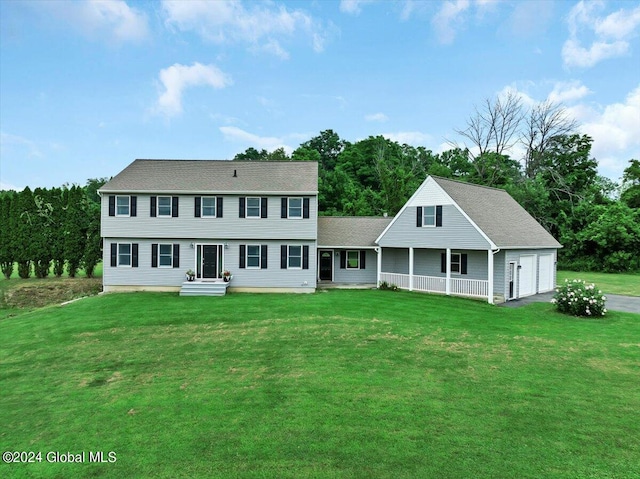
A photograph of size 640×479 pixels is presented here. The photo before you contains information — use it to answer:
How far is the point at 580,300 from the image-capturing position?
52.0 feet

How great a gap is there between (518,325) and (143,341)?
529 inches

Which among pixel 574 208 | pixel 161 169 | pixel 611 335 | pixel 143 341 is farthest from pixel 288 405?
pixel 574 208

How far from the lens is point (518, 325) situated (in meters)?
14.4

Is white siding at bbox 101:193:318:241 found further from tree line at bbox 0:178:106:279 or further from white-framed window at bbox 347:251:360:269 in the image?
tree line at bbox 0:178:106:279

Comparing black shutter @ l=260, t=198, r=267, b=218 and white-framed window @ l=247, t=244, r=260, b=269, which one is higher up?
black shutter @ l=260, t=198, r=267, b=218

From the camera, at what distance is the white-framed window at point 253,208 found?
21.6 m

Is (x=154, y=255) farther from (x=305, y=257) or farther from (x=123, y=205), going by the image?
(x=305, y=257)

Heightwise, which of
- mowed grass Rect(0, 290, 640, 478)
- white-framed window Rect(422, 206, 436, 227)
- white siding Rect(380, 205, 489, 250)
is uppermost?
white-framed window Rect(422, 206, 436, 227)

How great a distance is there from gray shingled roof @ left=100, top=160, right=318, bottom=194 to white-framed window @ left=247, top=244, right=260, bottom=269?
3.18 metres

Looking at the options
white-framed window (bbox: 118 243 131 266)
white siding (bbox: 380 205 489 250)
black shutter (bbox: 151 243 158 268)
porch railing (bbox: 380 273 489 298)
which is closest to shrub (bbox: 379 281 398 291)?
porch railing (bbox: 380 273 489 298)

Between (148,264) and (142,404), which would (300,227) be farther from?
(142,404)

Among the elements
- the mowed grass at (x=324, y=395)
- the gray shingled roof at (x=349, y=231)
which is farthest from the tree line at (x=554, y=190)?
the mowed grass at (x=324, y=395)

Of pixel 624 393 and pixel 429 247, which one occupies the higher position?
pixel 429 247

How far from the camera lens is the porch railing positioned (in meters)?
19.6
